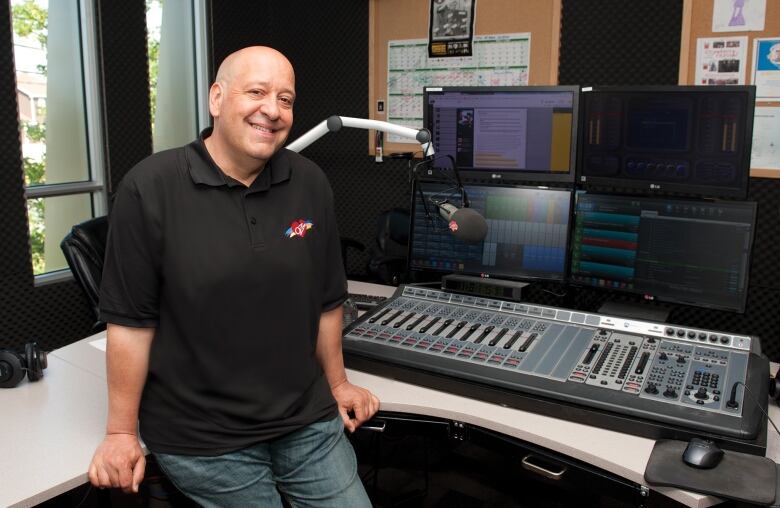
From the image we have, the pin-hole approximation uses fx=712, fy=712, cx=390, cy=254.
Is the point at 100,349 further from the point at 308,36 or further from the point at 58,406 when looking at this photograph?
the point at 308,36

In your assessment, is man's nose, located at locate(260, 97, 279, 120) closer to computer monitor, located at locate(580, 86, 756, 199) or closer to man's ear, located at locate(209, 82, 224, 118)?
man's ear, located at locate(209, 82, 224, 118)

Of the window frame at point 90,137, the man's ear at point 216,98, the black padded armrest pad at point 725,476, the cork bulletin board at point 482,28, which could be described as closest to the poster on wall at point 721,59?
the cork bulletin board at point 482,28

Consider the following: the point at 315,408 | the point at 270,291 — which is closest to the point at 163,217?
the point at 270,291

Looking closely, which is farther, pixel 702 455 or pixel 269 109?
pixel 269 109

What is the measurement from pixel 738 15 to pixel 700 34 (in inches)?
6.2

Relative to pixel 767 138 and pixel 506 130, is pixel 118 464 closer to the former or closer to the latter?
pixel 506 130

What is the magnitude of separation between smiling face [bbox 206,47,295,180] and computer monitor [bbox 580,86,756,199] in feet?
3.34

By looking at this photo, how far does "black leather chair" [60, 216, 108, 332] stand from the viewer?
2484mm

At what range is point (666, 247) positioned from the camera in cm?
198

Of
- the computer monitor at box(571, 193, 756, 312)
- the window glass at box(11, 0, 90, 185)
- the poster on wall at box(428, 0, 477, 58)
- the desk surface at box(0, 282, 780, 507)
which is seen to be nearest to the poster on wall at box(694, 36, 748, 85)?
the poster on wall at box(428, 0, 477, 58)

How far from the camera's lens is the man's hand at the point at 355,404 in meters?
1.64

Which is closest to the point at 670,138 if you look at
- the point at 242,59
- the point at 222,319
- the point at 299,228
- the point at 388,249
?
the point at 299,228

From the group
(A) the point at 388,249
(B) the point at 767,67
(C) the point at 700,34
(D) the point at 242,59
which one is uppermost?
(C) the point at 700,34

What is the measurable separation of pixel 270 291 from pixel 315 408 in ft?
0.94
